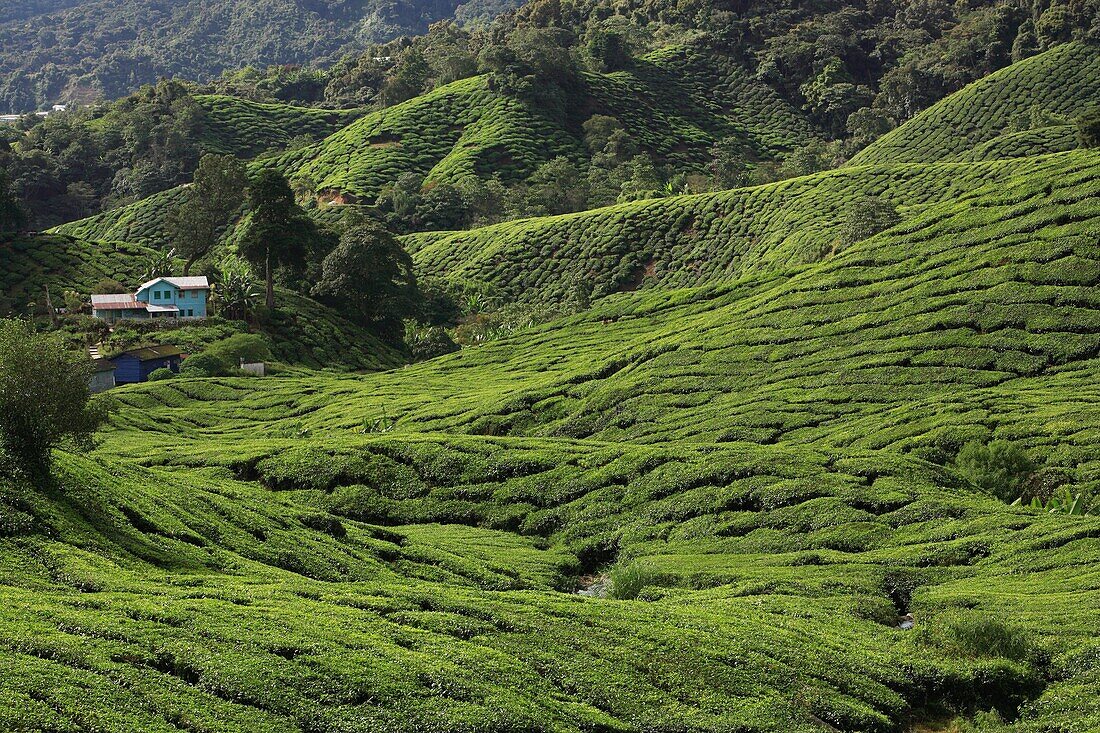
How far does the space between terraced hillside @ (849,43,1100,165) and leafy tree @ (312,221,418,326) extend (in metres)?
78.4

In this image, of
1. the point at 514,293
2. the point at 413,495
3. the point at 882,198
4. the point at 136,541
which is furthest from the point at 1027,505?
the point at 514,293

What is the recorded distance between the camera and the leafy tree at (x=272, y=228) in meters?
110

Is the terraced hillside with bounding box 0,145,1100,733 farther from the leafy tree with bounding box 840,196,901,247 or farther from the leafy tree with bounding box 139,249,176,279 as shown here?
the leafy tree with bounding box 139,249,176,279

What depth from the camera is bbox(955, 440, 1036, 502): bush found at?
4741cm

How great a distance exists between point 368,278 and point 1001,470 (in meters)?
81.6

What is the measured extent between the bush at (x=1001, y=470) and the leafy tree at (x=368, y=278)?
3128 inches

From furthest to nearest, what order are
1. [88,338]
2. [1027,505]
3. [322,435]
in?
1. [88,338]
2. [322,435]
3. [1027,505]

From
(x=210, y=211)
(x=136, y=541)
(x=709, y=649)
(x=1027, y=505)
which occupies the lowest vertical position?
(x=1027, y=505)

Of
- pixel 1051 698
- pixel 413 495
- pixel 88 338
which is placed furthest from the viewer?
pixel 88 338

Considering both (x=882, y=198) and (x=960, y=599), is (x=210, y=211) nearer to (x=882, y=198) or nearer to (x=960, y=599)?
(x=882, y=198)

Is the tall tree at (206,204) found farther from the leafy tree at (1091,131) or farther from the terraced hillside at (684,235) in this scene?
the leafy tree at (1091,131)

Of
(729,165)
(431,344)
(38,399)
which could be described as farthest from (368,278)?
(38,399)

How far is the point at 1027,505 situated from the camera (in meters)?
46.6

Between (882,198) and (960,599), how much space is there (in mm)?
90737
